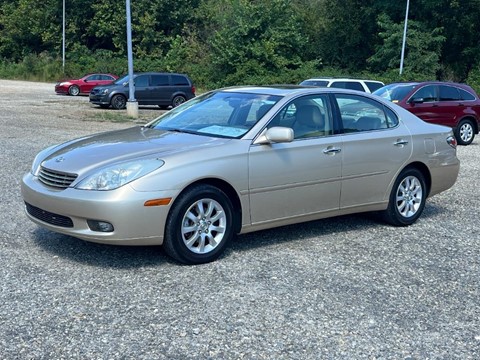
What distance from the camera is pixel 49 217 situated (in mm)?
5609

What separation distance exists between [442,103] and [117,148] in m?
12.1

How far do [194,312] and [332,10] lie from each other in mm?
45869

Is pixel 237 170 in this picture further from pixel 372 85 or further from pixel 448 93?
pixel 372 85

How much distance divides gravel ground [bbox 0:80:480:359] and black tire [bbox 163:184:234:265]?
0.14 meters

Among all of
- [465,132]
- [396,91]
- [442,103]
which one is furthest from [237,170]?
[465,132]

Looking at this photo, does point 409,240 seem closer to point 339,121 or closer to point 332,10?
point 339,121

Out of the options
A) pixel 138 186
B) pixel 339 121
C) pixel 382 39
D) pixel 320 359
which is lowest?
pixel 320 359

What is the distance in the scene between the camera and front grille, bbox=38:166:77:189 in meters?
5.48

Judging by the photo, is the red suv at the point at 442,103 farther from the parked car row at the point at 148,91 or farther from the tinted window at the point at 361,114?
the parked car row at the point at 148,91

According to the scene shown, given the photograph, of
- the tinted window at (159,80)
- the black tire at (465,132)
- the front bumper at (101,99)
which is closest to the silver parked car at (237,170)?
the black tire at (465,132)

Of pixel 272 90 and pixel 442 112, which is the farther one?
pixel 442 112

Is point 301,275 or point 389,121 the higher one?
point 389,121

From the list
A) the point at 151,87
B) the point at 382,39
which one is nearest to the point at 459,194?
the point at 151,87

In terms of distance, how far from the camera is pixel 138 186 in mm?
5289
